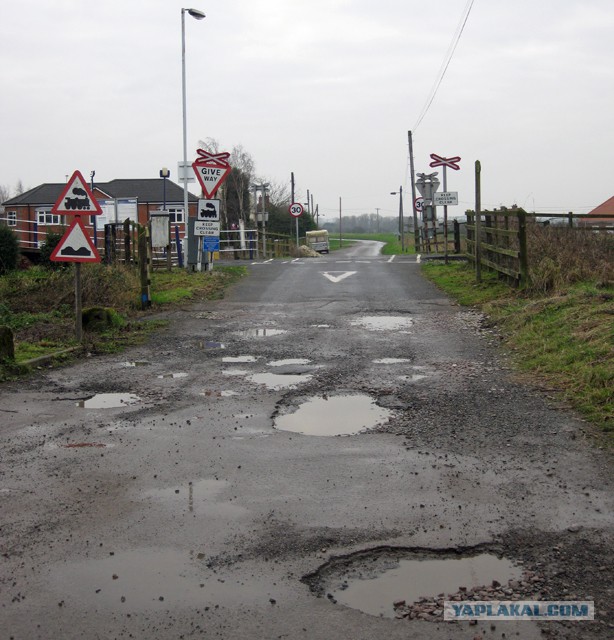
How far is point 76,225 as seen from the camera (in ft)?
34.6

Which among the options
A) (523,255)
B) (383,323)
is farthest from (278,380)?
(523,255)

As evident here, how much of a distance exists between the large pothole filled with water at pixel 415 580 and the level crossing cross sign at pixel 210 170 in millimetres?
17178

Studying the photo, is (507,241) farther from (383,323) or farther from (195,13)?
(195,13)

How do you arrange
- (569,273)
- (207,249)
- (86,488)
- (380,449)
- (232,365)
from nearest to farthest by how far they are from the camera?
(86,488) → (380,449) → (232,365) → (569,273) → (207,249)

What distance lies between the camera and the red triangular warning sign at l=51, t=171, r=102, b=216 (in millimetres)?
10438

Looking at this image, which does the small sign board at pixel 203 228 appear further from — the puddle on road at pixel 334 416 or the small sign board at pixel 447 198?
the puddle on road at pixel 334 416

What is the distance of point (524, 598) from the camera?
351cm

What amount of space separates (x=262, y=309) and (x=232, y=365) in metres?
5.38

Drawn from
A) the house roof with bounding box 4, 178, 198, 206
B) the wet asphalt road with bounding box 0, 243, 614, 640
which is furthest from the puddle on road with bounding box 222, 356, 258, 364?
the house roof with bounding box 4, 178, 198, 206

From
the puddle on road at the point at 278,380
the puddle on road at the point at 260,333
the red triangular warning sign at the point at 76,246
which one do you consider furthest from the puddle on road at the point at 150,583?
the puddle on road at the point at 260,333

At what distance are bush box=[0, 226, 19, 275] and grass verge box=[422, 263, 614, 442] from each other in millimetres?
14419

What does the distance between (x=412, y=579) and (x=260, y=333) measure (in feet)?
27.3

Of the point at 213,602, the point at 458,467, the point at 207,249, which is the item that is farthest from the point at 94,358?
the point at 207,249

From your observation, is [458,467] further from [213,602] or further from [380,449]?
[213,602]
